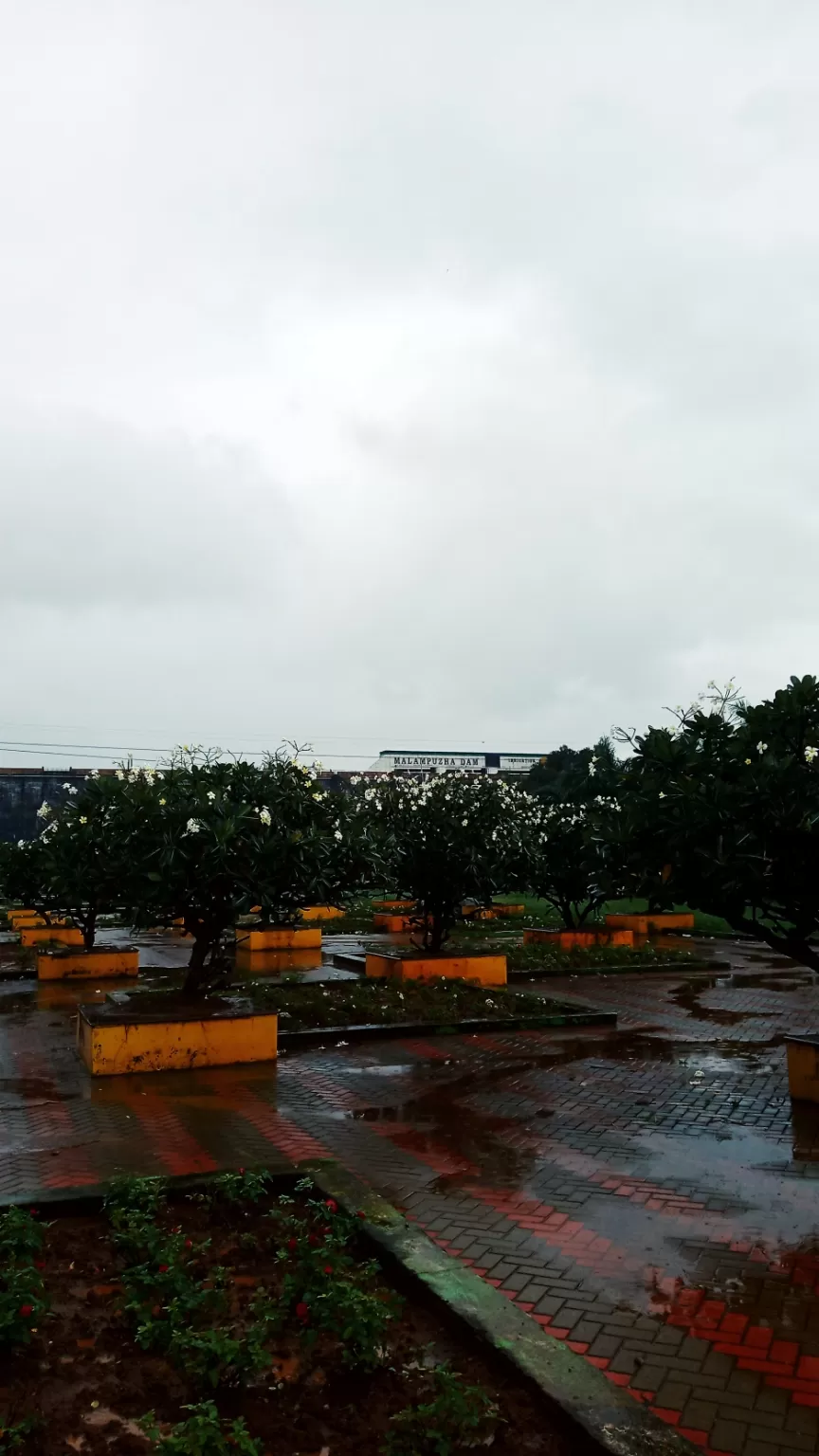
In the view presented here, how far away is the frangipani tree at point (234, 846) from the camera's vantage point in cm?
1007

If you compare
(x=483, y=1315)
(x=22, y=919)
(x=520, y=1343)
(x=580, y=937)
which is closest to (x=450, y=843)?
(x=580, y=937)

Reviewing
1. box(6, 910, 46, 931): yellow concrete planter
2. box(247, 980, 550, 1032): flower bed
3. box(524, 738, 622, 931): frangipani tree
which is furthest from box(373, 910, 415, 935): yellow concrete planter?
box(247, 980, 550, 1032): flower bed

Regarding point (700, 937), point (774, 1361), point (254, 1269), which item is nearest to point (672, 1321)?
point (774, 1361)

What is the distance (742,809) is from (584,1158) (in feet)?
8.46

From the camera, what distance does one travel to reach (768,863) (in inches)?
261

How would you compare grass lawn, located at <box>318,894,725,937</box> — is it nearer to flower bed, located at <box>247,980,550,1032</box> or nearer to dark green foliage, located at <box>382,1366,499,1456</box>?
flower bed, located at <box>247,980,550,1032</box>

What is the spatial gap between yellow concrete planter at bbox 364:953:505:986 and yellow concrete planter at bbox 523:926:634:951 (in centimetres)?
561

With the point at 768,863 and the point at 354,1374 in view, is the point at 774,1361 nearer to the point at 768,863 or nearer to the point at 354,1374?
the point at 354,1374

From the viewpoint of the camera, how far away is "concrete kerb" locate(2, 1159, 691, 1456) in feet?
11.2

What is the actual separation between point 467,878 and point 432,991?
2790 mm

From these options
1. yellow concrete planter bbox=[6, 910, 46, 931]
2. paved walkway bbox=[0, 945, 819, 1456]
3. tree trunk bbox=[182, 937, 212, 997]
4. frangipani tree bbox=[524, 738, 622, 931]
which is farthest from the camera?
yellow concrete planter bbox=[6, 910, 46, 931]

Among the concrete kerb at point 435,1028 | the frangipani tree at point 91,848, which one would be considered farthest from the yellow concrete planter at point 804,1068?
the frangipani tree at point 91,848

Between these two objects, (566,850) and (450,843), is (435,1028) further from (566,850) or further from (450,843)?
(566,850)

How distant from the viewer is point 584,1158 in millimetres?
6949
